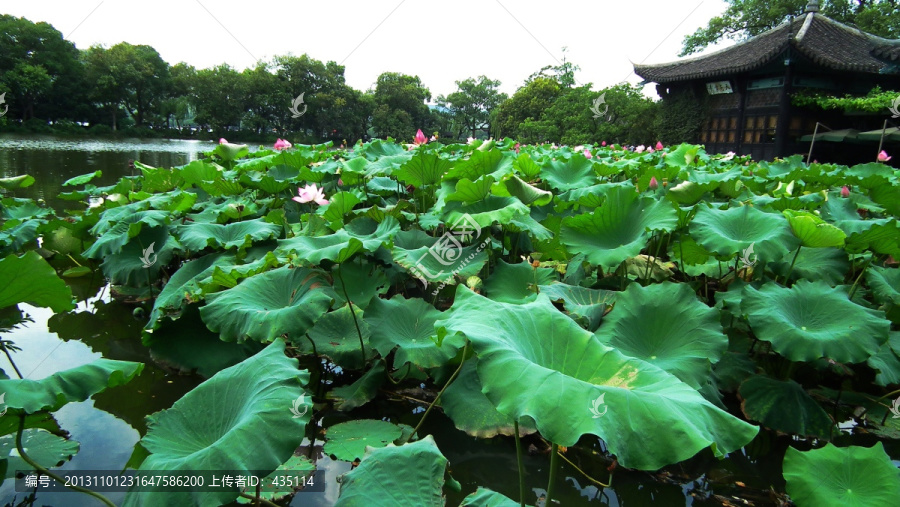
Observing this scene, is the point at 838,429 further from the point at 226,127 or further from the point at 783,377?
the point at 226,127

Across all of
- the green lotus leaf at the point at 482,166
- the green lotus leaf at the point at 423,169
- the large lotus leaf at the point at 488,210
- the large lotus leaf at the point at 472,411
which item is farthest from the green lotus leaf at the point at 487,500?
the green lotus leaf at the point at 423,169

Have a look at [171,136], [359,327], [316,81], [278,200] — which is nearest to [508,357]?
[359,327]

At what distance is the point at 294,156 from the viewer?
379 cm

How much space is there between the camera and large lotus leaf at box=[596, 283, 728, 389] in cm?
Answer: 149

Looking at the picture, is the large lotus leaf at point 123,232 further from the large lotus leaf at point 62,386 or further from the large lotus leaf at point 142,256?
the large lotus leaf at point 62,386

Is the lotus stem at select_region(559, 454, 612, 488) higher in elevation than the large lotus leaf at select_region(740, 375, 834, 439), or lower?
lower

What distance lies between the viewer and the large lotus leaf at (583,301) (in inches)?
63.6

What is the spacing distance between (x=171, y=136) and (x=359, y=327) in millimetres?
34204

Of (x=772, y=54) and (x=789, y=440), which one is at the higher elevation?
(x=772, y=54)

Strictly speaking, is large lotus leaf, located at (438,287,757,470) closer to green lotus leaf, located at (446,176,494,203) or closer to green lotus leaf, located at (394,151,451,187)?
green lotus leaf, located at (446,176,494,203)

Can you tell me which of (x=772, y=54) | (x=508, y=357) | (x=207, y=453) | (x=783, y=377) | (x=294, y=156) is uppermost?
(x=772, y=54)

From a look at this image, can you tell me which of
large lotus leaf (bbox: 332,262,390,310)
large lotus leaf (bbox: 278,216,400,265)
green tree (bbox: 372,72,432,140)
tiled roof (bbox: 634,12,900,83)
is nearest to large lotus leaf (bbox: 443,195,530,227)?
large lotus leaf (bbox: 278,216,400,265)

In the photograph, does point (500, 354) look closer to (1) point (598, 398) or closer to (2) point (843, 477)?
(1) point (598, 398)

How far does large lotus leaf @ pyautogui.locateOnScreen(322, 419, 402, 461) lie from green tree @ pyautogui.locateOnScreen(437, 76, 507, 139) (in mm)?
48897
